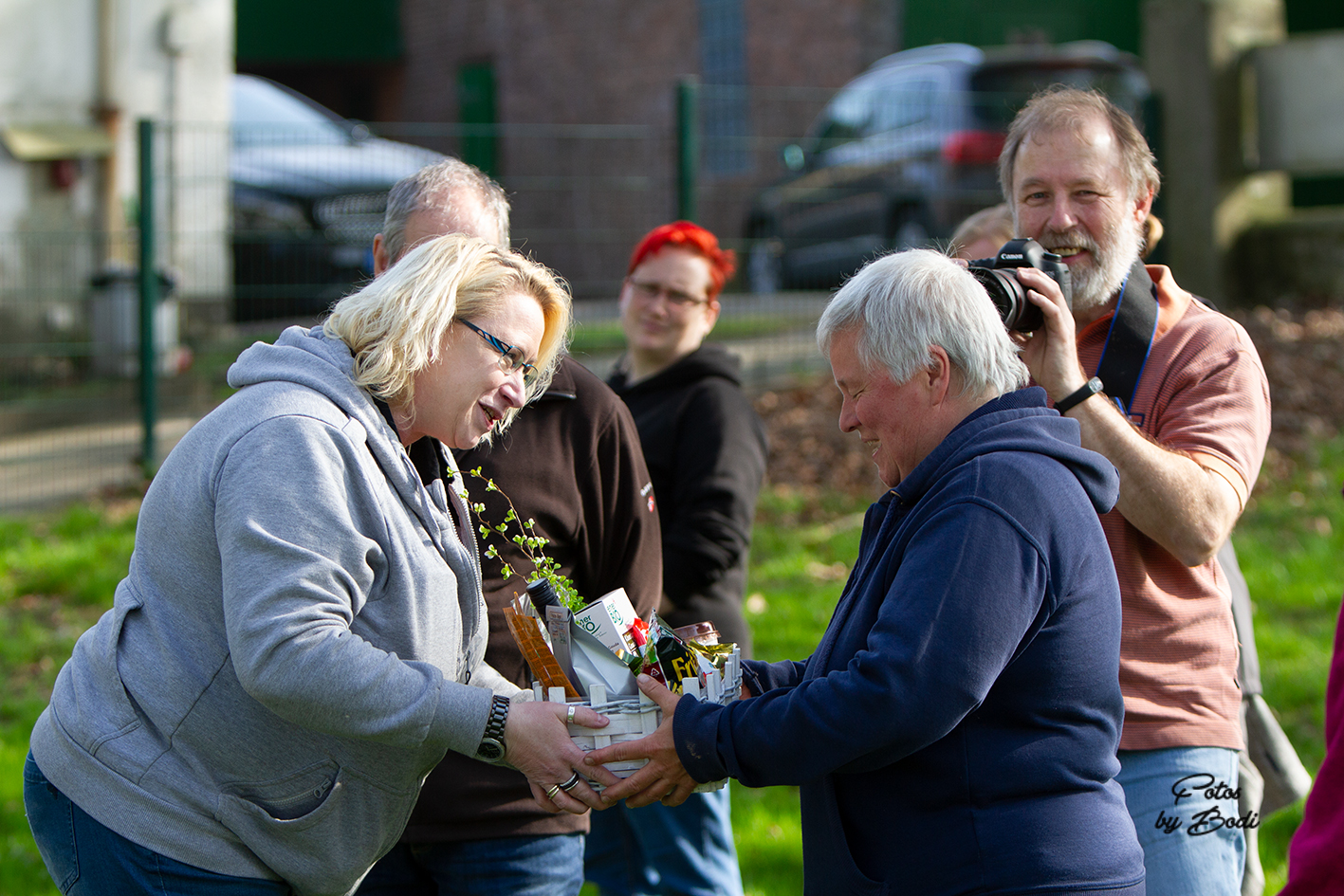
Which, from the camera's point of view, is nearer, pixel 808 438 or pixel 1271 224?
pixel 808 438

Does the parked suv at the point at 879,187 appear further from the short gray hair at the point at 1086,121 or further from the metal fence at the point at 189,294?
the short gray hair at the point at 1086,121

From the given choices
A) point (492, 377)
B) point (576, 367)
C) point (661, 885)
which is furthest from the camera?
point (661, 885)

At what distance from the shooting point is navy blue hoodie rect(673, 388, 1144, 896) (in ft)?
6.70

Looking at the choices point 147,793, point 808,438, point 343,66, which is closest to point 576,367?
point 147,793

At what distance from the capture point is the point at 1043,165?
2910 millimetres

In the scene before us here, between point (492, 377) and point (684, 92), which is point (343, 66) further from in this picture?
point (492, 377)

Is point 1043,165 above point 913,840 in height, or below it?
above

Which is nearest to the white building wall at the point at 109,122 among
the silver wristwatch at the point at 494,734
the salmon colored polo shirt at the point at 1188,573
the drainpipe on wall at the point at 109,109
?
the drainpipe on wall at the point at 109,109

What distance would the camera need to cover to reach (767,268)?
8539 mm

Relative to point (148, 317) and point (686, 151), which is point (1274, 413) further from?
point (148, 317)

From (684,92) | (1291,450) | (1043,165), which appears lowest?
(1291,450)

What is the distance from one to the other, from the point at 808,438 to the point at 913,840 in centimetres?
630

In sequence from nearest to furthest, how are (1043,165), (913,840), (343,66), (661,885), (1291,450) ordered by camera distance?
1. (913,840)
2. (1043,165)
3. (661,885)
4. (1291,450)
5. (343,66)

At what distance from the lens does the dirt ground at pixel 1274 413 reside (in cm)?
799
